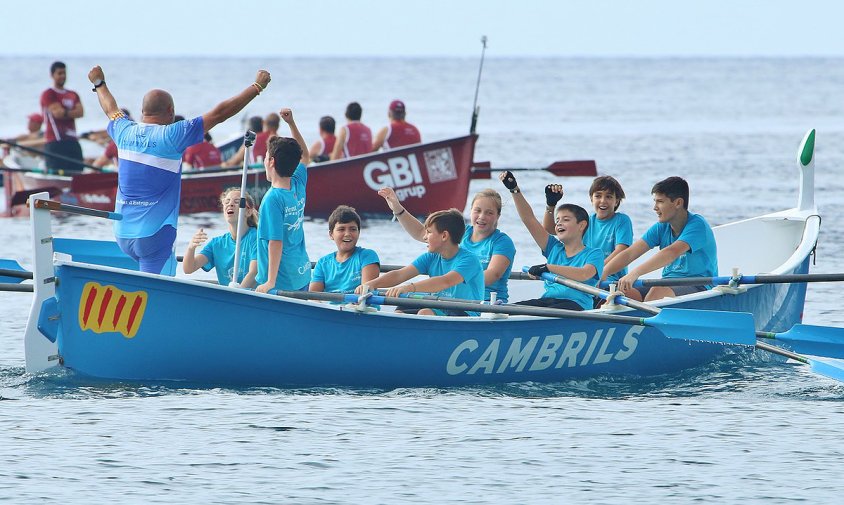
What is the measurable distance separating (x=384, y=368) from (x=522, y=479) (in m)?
1.84

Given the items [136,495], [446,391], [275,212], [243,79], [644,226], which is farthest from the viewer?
[243,79]

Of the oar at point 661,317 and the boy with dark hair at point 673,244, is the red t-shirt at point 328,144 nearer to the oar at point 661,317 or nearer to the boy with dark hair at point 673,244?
the boy with dark hair at point 673,244

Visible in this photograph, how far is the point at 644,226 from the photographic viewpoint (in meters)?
19.6

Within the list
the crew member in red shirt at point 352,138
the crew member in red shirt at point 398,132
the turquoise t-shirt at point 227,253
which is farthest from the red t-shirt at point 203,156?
the turquoise t-shirt at point 227,253

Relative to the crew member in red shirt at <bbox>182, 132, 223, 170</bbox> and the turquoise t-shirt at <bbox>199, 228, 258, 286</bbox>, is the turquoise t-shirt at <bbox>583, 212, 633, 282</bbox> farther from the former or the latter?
the crew member in red shirt at <bbox>182, 132, 223, 170</bbox>

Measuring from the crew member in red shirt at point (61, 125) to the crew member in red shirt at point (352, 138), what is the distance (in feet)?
11.5

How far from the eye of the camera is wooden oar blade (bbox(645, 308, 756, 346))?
29.5 ft

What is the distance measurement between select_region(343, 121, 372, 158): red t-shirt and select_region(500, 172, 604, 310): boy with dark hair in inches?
377

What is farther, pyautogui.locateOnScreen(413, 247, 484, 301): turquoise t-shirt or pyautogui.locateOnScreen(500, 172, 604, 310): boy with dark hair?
pyautogui.locateOnScreen(500, 172, 604, 310): boy with dark hair

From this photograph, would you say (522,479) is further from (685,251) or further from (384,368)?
(685,251)

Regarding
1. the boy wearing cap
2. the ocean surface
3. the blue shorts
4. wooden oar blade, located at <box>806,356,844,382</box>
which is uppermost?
the boy wearing cap

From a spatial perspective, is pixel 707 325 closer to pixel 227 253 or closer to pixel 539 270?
pixel 539 270

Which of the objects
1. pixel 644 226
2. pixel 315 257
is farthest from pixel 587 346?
pixel 644 226

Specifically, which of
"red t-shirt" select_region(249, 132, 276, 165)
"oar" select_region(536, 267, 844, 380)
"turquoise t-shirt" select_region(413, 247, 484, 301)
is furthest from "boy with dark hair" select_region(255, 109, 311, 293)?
"red t-shirt" select_region(249, 132, 276, 165)
